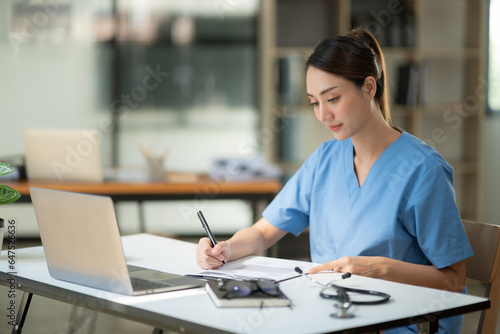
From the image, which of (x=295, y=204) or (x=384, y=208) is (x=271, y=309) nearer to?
(x=384, y=208)

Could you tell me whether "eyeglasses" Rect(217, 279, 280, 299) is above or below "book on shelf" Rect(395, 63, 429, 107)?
below

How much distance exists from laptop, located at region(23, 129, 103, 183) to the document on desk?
149cm

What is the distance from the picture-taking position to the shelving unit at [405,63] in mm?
4578

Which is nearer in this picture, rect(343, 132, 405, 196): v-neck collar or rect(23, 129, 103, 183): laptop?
rect(343, 132, 405, 196): v-neck collar

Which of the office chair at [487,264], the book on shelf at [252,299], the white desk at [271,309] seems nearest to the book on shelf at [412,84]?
the office chair at [487,264]

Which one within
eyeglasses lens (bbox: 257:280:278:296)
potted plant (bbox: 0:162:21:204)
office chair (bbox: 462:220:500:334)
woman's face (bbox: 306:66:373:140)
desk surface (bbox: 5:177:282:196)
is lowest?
desk surface (bbox: 5:177:282:196)

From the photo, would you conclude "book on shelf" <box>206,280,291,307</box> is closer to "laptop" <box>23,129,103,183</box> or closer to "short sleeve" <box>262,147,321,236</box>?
"short sleeve" <box>262,147,321,236</box>

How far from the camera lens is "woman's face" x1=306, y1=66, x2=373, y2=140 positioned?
161cm

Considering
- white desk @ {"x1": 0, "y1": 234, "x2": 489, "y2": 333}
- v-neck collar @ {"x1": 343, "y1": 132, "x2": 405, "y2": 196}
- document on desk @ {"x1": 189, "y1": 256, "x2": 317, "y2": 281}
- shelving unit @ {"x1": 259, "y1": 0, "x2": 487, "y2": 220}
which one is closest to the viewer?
white desk @ {"x1": 0, "y1": 234, "x2": 489, "y2": 333}

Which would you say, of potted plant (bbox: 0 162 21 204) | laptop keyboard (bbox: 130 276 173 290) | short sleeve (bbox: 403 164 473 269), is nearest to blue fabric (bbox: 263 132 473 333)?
short sleeve (bbox: 403 164 473 269)

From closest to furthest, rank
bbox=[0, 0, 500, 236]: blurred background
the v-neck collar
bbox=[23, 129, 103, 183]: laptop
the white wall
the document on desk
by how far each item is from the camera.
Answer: the document on desk < the v-neck collar < bbox=[23, 129, 103, 183]: laptop < bbox=[0, 0, 500, 236]: blurred background < the white wall

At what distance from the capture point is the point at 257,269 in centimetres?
151

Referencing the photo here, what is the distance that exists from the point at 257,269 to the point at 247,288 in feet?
0.96

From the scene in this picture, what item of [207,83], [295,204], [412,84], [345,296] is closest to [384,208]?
[295,204]
